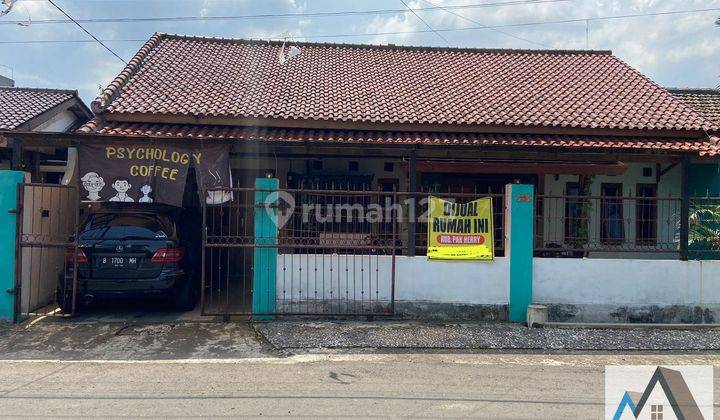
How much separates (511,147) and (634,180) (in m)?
4.63

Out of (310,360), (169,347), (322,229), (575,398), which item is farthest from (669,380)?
(169,347)

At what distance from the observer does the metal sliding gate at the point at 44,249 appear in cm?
648

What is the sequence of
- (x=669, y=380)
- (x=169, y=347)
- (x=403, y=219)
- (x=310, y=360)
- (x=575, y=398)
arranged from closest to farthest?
(x=575, y=398) → (x=669, y=380) → (x=310, y=360) → (x=169, y=347) → (x=403, y=219)

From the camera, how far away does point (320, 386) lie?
4.52m

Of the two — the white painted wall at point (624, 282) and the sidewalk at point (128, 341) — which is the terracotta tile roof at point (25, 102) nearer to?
the sidewalk at point (128, 341)

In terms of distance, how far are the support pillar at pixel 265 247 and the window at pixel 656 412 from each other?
479cm

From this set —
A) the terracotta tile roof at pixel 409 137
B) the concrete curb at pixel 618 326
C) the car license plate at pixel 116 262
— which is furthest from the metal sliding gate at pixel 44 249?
the concrete curb at pixel 618 326

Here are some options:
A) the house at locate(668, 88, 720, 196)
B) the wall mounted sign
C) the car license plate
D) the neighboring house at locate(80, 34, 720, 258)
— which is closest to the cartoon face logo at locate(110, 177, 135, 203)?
the wall mounted sign

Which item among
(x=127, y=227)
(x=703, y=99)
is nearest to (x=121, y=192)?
(x=127, y=227)

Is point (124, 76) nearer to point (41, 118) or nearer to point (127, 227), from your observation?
point (41, 118)

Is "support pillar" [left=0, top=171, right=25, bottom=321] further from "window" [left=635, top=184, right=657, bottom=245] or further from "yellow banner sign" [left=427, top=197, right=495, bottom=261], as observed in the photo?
"window" [left=635, top=184, right=657, bottom=245]

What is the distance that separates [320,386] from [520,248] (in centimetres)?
388

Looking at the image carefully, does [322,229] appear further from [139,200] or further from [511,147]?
[511,147]

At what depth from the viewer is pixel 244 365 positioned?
5.12 m
